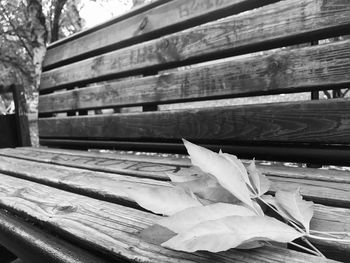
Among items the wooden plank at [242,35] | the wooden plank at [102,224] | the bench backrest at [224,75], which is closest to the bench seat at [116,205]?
the wooden plank at [102,224]

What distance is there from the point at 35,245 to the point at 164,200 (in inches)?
13.5

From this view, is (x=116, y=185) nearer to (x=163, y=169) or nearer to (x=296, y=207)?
(x=163, y=169)

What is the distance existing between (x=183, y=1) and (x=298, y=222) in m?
1.43

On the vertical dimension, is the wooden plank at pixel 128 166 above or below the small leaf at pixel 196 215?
below

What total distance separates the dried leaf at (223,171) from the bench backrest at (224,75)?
28.7 inches

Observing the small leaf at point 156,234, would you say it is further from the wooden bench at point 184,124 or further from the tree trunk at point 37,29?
the tree trunk at point 37,29

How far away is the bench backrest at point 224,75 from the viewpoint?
1181mm

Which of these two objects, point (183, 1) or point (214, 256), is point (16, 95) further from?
point (214, 256)

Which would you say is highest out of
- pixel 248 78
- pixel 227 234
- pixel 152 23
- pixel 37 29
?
pixel 37 29

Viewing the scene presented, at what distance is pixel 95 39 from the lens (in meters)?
2.31

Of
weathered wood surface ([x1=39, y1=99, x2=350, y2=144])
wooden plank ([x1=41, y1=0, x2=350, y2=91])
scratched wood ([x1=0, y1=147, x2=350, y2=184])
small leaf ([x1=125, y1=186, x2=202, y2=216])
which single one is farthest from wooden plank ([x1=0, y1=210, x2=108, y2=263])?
wooden plank ([x1=41, y1=0, x2=350, y2=91])

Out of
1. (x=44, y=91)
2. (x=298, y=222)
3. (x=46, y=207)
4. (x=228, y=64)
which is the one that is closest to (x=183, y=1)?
(x=228, y=64)

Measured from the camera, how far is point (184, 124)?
162 centimetres

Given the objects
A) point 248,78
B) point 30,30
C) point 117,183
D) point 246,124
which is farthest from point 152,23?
point 30,30
